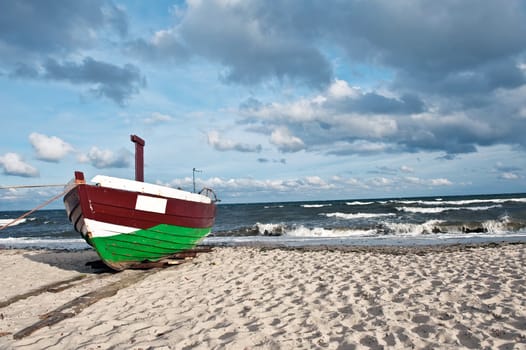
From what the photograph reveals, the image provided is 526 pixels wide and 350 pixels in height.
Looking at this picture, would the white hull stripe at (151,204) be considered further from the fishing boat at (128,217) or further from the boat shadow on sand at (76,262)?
the boat shadow on sand at (76,262)

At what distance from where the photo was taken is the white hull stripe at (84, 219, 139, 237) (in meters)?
8.19

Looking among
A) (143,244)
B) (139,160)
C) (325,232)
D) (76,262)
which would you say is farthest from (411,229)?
(76,262)

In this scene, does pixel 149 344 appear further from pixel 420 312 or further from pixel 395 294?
pixel 395 294

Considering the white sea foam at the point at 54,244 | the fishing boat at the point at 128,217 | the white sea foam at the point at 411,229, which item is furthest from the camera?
the white sea foam at the point at 411,229

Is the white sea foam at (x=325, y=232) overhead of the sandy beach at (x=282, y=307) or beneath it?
beneath

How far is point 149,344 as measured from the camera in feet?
13.6

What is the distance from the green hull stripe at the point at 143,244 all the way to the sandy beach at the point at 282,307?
1.56ft

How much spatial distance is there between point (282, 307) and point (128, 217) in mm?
4625

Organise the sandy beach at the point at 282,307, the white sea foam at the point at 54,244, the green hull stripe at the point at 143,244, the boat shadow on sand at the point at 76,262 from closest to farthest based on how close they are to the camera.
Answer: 1. the sandy beach at the point at 282,307
2. the green hull stripe at the point at 143,244
3. the boat shadow on sand at the point at 76,262
4. the white sea foam at the point at 54,244

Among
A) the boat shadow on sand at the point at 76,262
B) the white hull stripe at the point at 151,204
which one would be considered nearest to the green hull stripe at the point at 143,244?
the white hull stripe at the point at 151,204

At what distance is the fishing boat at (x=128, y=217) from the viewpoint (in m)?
8.19

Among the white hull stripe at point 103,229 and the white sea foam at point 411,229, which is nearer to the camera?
the white hull stripe at point 103,229

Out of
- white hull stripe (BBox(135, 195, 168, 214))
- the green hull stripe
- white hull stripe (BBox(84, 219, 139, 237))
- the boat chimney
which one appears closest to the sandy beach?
the green hull stripe

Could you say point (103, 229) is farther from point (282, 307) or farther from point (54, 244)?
point (54, 244)
